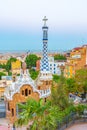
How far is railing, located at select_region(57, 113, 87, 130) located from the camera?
2000 centimetres

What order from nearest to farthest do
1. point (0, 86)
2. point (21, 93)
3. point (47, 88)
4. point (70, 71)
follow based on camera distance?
point (21, 93)
point (47, 88)
point (0, 86)
point (70, 71)

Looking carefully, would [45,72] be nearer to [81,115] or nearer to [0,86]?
[81,115]

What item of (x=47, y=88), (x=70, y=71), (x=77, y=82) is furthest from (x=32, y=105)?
(x=70, y=71)

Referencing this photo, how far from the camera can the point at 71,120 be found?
69.4ft

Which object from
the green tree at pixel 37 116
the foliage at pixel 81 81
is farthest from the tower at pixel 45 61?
the green tree at pixel 37 116

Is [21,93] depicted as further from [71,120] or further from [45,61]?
[71,120]

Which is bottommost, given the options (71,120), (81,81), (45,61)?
(71,120)

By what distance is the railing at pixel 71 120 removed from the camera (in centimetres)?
2000

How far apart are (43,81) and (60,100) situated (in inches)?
185

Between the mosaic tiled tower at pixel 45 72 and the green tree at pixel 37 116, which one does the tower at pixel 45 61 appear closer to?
the mosaic tiled tower at pixel 45 72

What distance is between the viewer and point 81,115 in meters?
22.0

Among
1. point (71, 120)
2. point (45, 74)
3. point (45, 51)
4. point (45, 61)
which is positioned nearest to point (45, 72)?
point (45, 74)

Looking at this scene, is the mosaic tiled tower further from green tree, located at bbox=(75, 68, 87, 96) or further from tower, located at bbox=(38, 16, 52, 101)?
→ green tree, located at bbox=(75, 68, 87, 96)

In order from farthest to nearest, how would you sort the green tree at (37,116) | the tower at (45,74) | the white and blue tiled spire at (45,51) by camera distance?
Result: 1. the white and blue tiled spire at (45,51)
2. the tower at (45,74)
3. the green tree at (37,116)
